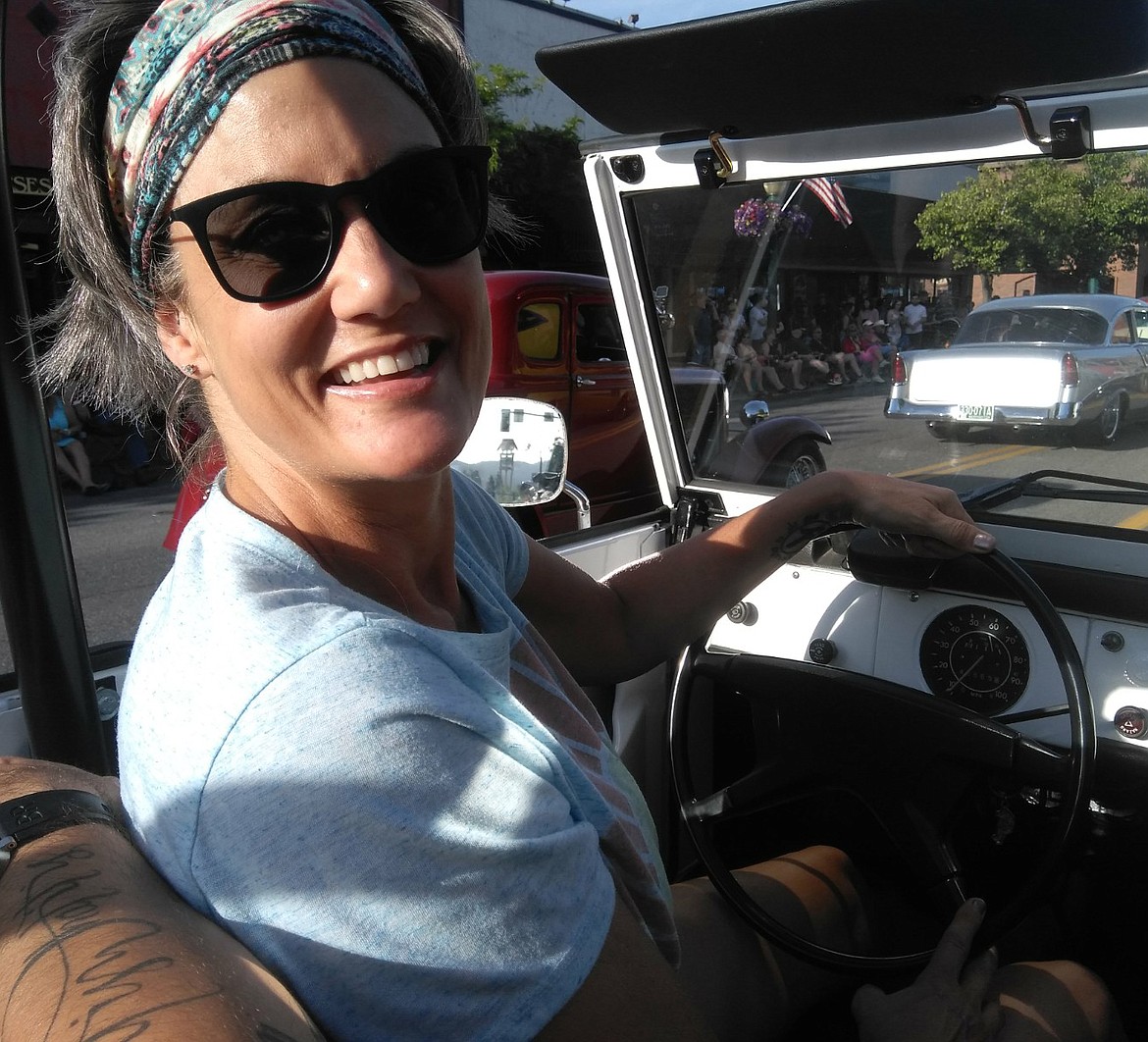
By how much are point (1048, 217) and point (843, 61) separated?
0.53 m

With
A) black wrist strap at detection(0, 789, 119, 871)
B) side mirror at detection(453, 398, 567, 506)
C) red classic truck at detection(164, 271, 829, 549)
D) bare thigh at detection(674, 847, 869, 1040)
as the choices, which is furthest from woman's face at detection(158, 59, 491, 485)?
red classic truck at detection(164, 271, 829, 549)

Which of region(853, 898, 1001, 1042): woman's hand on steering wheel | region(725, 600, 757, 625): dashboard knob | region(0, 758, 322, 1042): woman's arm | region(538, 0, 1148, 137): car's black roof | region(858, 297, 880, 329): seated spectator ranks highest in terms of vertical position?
region(538, 0, 1148, 137): car's black roof

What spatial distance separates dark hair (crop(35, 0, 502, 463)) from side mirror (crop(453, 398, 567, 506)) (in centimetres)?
154

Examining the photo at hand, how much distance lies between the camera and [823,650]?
7.86 feet

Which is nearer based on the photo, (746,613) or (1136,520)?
(1136,520)

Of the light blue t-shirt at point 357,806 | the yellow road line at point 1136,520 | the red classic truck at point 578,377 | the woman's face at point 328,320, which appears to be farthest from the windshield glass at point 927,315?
the red classic truck at point 578,377

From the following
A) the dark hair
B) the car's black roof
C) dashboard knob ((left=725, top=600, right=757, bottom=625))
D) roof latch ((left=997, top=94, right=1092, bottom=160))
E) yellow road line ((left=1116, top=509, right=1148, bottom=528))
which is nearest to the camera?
the dark hair

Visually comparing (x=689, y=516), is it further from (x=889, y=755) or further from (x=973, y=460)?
(x=889, y=755)

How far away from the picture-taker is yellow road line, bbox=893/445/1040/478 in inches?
90.2

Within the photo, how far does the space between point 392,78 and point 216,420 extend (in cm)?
46

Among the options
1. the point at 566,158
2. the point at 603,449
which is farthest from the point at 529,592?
the point at 566,158

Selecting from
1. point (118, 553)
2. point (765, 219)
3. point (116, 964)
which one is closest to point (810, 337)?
point (765, 219)

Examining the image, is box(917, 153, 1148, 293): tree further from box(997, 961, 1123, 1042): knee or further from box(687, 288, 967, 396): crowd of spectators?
box(997, 961, 1123, 1042): knee

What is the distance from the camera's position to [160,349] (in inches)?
57.9
